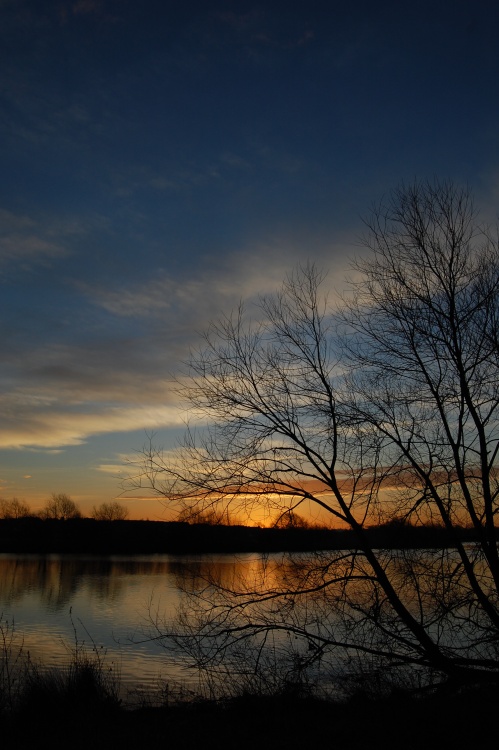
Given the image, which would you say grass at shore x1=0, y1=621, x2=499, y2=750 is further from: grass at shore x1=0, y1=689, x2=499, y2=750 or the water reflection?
the water reflection

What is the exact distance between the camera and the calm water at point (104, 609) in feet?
49.7

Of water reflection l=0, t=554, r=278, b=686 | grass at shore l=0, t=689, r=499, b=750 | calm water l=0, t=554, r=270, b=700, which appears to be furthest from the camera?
calm water l=0, t=554, r=270, b=700

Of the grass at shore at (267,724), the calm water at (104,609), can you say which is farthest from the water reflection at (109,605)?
the grass at shore at (267,724)

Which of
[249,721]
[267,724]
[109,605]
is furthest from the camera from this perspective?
[109,605]

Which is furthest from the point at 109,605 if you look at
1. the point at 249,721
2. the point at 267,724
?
the point at 267,724

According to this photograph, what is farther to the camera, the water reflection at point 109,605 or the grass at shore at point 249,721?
the water reflection at point 109,605

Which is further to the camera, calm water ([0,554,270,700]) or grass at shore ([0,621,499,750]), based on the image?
calm water ([0,554,270,700])

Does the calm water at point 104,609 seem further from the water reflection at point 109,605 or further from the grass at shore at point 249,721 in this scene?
the grass at shore at point 249,721

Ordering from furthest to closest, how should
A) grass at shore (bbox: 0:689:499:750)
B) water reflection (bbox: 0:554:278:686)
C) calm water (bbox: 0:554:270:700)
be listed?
calm water (bbox: 0:554:270:700) → water reflection (bbox: 0:554:278:686) → grass at shore (bbox: 0:689:499:750)

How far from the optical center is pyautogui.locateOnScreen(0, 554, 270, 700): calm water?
49.7ft

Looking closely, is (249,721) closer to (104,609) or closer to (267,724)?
(267,724)

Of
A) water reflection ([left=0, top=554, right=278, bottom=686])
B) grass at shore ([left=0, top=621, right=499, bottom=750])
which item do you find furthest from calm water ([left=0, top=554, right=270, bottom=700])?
grass at shore ([left=0, top=621, right=499, bottom=750])

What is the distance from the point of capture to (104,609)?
2666cm

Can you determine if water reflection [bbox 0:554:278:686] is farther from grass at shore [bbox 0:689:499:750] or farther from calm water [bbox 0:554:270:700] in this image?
grass at shore [bbox 0:689:499:750]
